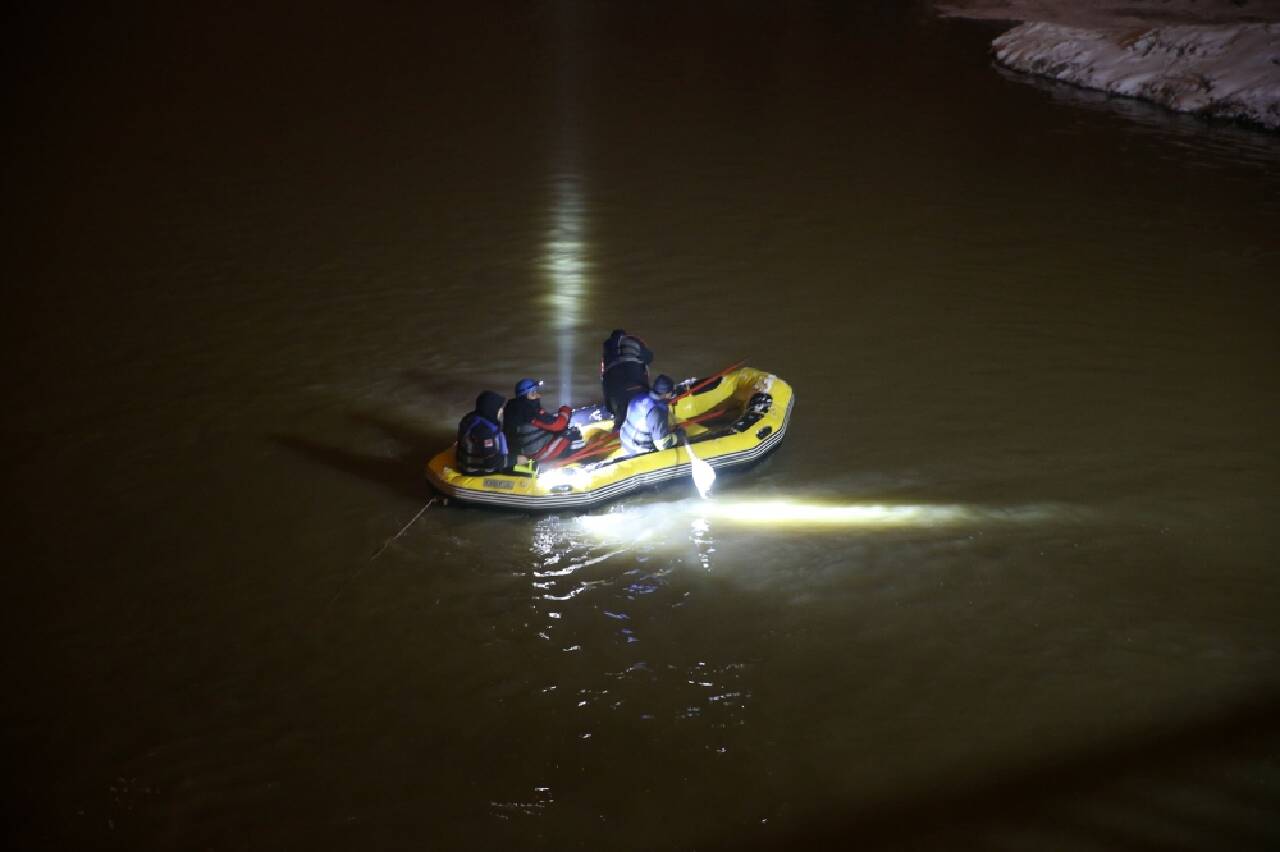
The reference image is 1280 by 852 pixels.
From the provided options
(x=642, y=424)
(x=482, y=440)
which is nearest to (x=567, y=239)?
(x=642, y=424)

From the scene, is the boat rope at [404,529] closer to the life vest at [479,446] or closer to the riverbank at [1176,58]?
the life vest at [479,446]

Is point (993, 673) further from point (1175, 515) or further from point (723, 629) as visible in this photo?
point (1175, 515)

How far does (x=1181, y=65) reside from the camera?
2303 centimetres

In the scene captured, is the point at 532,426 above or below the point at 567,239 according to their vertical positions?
below

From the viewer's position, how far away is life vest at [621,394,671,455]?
8.39m

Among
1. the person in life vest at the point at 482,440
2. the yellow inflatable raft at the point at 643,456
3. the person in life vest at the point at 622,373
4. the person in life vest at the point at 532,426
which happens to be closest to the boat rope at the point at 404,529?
the yellow inflatable raft at the point at 643,456

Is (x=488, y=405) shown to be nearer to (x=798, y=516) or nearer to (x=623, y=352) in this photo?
(x=623, y=352)

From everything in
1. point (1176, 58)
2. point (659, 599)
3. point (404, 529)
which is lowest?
point (659, 599)

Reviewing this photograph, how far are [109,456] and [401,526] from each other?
116 inches

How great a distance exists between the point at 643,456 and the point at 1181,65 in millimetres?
20968

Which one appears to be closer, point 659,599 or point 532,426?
point 659,599

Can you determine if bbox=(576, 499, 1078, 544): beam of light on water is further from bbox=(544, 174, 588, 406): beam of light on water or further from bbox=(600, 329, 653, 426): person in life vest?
bbox=(544, 174, 588, 406): beam of light on water

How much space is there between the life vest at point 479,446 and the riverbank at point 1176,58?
19684mm

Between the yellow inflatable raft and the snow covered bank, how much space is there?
674 inches
